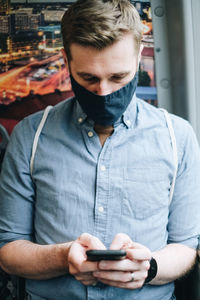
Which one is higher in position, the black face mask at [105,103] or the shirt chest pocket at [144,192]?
the black face mask at [105,103]

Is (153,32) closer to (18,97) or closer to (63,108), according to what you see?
(63,108)

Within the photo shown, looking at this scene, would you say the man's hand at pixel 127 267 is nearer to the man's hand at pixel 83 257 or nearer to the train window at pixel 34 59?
the man's hand at pixel 83 257

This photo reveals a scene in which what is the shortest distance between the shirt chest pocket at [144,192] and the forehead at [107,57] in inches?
19.7

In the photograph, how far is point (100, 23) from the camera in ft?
5.07

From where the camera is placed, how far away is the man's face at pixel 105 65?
156cm

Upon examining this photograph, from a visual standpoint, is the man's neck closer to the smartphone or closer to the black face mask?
the black face mask

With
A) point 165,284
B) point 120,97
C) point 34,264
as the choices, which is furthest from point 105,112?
point 165,284

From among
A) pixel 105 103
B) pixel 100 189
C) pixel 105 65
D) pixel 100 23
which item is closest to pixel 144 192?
pixel 100 189

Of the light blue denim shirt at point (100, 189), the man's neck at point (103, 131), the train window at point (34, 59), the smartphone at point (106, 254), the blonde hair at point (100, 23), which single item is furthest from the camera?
the train window at point (34, 59)

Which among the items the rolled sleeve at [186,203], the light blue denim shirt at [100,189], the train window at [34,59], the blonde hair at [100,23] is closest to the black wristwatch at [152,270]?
the light blue denim shirt at [100,189]

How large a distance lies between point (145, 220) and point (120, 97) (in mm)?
605

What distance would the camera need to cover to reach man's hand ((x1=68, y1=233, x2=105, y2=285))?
1.43m

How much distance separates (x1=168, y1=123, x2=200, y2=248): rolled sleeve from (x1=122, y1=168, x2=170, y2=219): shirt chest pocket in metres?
0.07

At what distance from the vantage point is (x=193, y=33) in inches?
83.6
